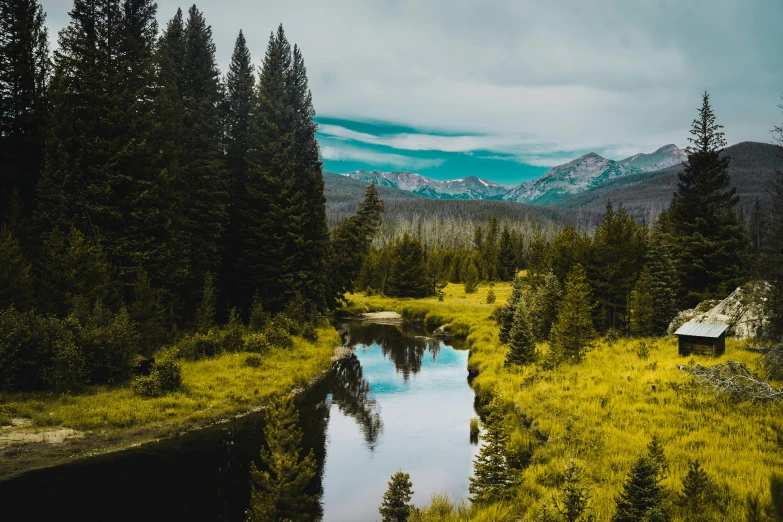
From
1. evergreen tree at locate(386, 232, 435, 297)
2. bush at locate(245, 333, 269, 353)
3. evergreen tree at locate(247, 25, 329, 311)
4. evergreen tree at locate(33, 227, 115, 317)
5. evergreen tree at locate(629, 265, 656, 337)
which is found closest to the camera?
evergreen tree at locate(33, 227, 115, 317)

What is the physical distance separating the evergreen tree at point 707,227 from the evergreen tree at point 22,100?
151 ft

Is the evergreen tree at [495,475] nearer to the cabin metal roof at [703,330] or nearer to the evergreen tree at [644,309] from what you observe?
the cabin metal roof at [703,330]

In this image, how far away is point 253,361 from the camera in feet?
91.5

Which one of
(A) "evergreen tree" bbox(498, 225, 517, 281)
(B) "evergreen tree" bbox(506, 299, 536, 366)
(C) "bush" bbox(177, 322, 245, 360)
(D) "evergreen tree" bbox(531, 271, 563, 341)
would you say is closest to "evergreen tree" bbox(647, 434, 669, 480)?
(B) "evergreen tree" bbox(506, 299, 536, 366)

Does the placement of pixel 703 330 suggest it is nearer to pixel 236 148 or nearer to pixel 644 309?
pixel 644 309

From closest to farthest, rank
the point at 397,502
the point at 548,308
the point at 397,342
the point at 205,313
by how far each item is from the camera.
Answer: the point at 397,502, the point at 205,313, the point at 548,308, the point at 397,342

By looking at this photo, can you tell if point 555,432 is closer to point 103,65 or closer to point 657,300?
point 657,300

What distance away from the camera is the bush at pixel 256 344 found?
29.6 meters

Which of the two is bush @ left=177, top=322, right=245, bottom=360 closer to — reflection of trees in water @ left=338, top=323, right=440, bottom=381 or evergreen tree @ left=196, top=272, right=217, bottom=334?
evergreen tree @ left=196, top=272, right=217, bottom=334

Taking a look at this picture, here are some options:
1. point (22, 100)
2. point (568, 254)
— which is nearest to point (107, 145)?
point (22, 100)

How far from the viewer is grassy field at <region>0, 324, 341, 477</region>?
16.6 m

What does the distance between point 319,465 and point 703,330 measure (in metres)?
20.5

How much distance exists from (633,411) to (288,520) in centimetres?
1429

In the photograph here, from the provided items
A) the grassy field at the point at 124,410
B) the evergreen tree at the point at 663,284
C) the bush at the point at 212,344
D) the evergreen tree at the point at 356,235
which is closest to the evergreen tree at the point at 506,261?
the evergreen tree at the point at 356,235
